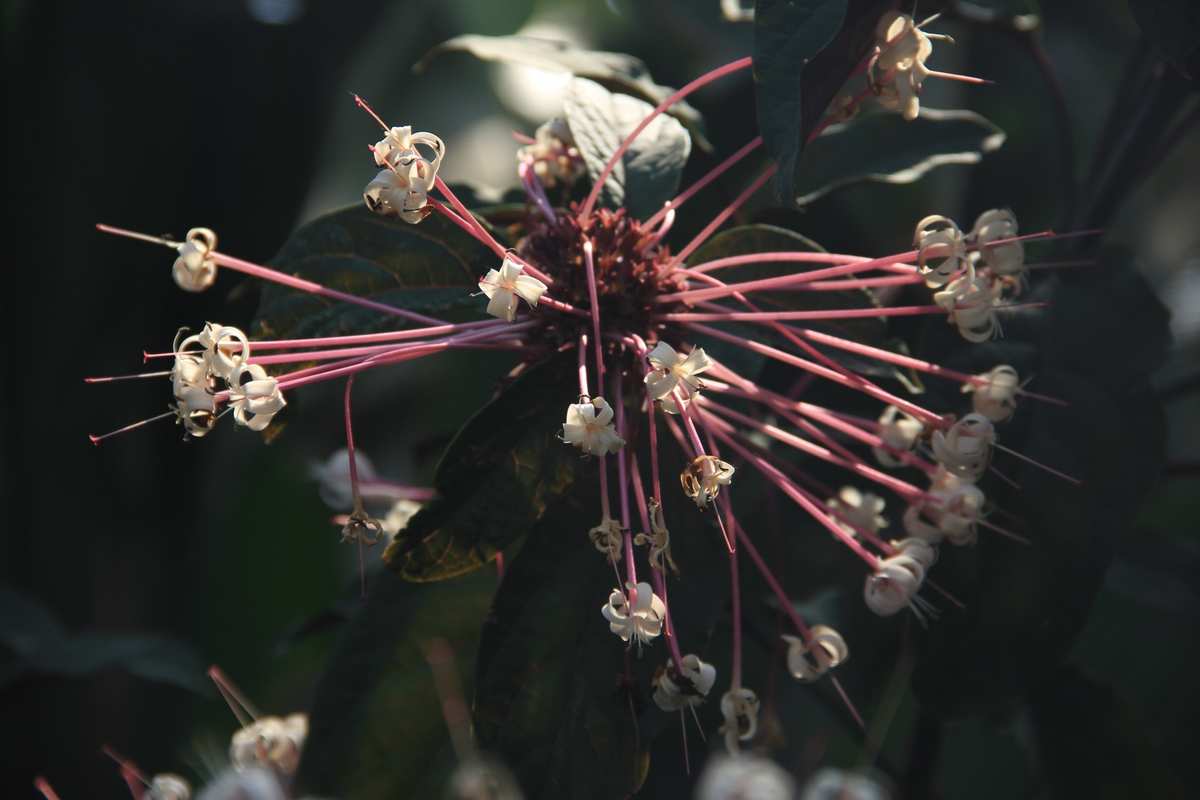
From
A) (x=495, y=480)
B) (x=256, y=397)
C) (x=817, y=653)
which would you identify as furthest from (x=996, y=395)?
(x=256, y=397)

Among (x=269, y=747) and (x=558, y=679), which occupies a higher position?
(x=558, y=679)

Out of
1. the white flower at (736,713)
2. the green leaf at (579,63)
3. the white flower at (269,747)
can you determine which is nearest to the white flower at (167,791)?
the white flower at (269,747)

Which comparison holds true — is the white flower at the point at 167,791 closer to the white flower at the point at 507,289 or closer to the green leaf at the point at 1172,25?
the white flower at the point at 507,289

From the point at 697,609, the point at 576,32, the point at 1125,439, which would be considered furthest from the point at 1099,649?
the point at 576,32

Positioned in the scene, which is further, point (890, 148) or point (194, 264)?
point (890, 148)

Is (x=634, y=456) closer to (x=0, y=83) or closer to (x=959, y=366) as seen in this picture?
(x=959, y=366)

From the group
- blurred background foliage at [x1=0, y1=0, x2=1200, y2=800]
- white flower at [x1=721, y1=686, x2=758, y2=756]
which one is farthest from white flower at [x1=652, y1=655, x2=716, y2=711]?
blurred background foliage at [x1=0, y1=0, x2=1200, y2=800]

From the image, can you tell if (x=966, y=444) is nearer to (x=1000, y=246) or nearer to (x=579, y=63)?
(x=1000, y=246)
